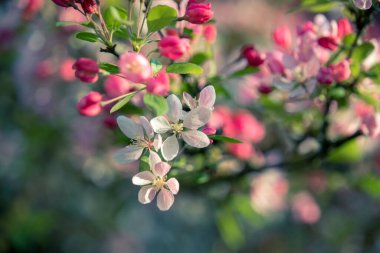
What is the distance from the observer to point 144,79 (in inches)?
30.1

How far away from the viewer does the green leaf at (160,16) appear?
803mm

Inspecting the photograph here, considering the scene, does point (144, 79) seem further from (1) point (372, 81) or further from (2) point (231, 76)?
(1) point (372, 81)

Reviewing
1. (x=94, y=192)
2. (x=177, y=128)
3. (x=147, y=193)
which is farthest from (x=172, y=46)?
(x=94, y=192)

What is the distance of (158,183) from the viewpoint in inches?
32.9

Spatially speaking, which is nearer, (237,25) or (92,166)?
(92,166)

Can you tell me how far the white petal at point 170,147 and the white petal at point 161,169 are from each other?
0.02 meters

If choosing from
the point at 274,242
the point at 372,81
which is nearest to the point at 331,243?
the point at 274,242

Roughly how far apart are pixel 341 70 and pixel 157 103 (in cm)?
42

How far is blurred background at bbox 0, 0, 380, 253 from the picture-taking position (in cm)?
187

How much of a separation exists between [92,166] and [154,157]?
1592 millimetres

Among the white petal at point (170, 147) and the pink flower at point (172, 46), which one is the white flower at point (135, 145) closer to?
the white petal at point (170, 147)

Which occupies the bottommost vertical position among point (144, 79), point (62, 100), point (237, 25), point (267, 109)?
point (237, 25)

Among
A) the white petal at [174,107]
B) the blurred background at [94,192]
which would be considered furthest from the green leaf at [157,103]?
the blurred background at [94,192]

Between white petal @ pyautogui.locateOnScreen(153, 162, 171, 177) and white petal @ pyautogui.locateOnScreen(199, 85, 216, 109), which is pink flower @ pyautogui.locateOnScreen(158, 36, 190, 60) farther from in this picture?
white petal @ pyautogui.locateOnScreen(153, 162, 171, 177)
